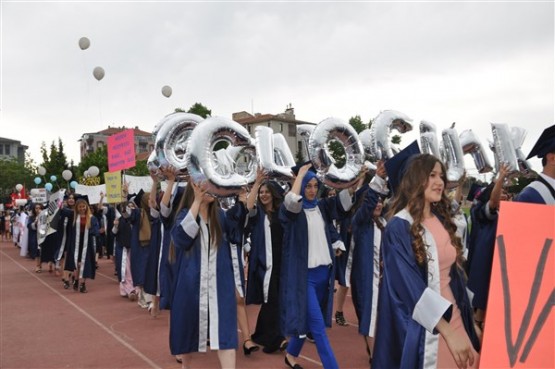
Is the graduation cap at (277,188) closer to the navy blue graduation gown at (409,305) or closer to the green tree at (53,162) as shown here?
the navy blue graduation gown at (409,305)

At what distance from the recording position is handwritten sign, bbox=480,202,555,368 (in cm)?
189

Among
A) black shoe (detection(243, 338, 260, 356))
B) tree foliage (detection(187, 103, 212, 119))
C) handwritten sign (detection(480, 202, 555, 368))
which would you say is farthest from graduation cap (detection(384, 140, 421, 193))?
tree foliage (detection(187, 103, 212, 119))

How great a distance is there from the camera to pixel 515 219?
203cm

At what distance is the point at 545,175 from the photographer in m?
3.53

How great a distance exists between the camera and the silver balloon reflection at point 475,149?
17.3 ft

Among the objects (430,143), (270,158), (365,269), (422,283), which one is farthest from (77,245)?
(422,283)

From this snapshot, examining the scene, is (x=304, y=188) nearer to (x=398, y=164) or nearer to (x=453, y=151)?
(x=453, y=151)

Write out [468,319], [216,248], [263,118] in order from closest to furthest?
[468,319]
[216,248]
[263,118]

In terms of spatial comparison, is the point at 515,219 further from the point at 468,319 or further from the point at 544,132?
the point at 544,132

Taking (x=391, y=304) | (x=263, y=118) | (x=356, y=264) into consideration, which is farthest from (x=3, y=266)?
(x=263, y=118)

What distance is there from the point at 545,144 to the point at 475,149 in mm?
1862

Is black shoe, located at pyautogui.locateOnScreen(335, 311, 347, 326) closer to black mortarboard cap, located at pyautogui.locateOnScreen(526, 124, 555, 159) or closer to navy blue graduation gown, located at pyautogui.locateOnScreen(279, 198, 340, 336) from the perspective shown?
navy blue graduation gown, located at pyautogui.locateOnScreen(279, 198, 340, 336)

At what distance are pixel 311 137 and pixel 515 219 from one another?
2.78m

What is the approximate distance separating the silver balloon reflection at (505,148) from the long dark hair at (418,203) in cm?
175
